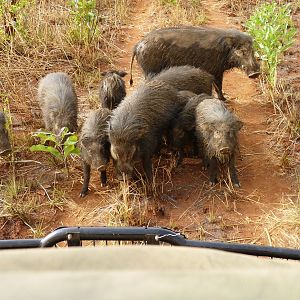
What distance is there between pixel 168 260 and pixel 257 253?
73 cm

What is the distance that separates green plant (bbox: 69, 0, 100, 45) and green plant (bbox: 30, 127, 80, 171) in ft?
9.23

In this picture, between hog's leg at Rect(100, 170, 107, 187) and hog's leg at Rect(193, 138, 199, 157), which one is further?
hog's leg at Rect(193, 138, 199, 157)

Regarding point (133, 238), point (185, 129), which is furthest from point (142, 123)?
point (133, 238)

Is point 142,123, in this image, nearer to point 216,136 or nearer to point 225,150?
point 216,136

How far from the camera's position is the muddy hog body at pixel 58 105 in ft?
17.7

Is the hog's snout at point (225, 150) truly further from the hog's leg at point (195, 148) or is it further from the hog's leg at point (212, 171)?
the hog's leg at point (195, 148)

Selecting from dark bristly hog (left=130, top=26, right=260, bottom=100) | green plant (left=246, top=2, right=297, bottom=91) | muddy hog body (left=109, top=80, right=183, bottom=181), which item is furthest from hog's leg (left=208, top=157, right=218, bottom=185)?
green plant (left=246, top=2, right=297, bottom=91)

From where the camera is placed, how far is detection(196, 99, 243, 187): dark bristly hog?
471 cm

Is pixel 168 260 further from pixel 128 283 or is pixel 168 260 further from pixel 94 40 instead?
pixel 94 40

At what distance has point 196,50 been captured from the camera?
6.40 metres

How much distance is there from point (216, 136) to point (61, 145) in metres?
Answer: 1.42

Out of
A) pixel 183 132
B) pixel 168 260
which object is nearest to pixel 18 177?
pixel 183 132

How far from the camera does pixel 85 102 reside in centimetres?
649

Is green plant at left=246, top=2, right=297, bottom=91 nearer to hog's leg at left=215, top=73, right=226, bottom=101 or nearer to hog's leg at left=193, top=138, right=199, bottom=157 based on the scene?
hog's leg at left=215, top=73, right=226, bottom=101
